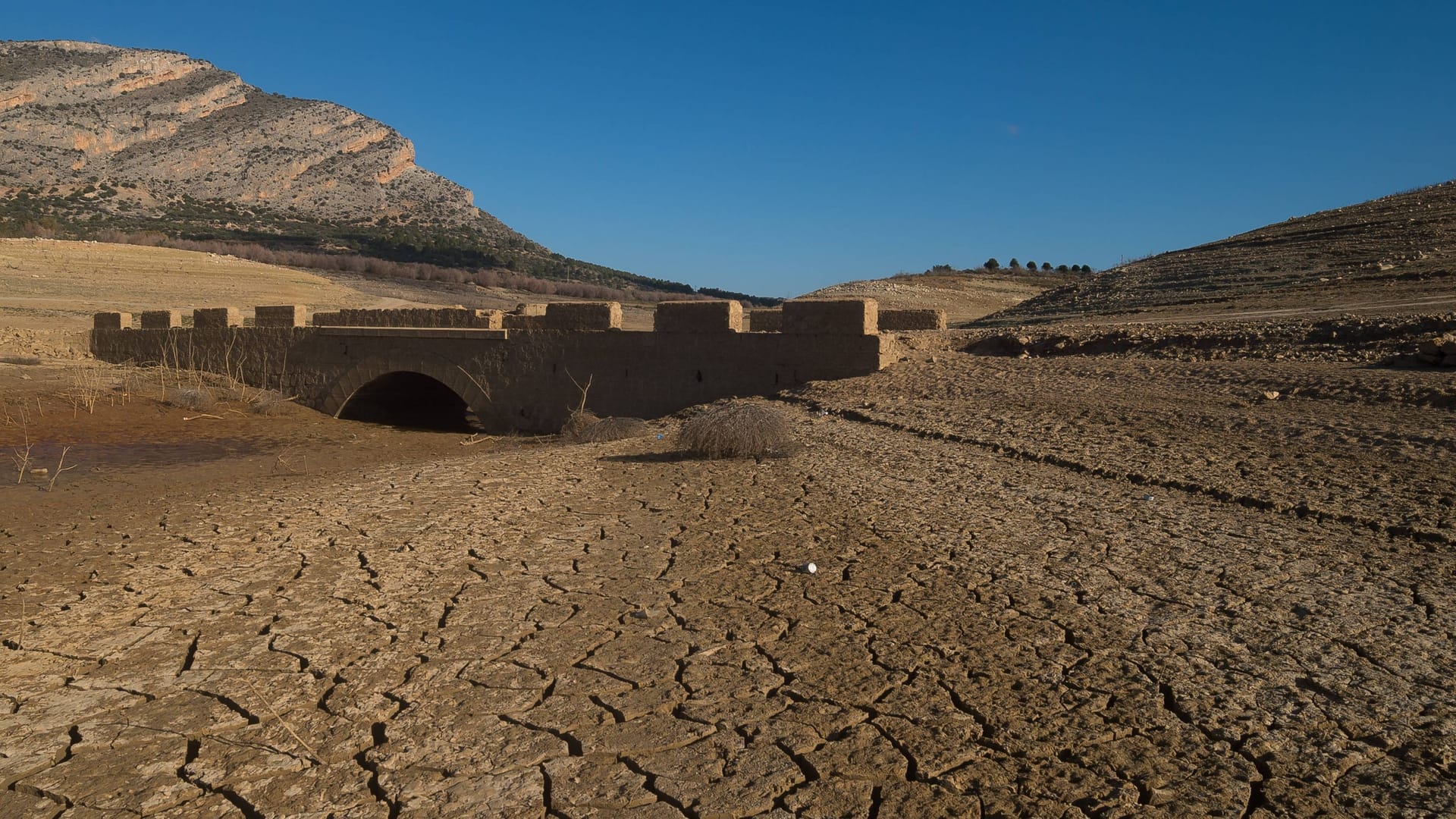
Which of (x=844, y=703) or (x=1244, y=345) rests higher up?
(x=1244, y=345)

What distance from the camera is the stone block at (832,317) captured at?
405 inches

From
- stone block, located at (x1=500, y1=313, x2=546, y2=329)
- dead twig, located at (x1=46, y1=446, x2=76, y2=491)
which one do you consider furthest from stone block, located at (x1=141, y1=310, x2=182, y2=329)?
dead twig, located at (x1=46, y1=446, x2=76, y2=491)

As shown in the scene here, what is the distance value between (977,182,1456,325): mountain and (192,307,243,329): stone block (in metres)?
14.6

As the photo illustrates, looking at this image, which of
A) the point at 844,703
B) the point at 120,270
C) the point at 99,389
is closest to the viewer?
the point at 844,703

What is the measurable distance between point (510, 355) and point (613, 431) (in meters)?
3.98

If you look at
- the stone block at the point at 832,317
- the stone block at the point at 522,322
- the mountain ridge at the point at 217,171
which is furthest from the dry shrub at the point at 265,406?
the mountain ridge at the point at 217,171

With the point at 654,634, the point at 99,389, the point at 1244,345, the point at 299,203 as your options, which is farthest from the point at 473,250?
the point at 654,634

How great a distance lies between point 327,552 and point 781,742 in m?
3.35

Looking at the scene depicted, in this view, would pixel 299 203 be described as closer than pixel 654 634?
No

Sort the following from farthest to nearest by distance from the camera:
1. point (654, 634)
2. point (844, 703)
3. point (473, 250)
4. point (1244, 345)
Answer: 1. point (473, 250)
2. point (1244, 345)
3. point (654, 634)
4. point (844, 703)

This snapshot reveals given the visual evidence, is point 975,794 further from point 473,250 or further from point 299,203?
point 299,203

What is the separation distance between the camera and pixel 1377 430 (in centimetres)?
623

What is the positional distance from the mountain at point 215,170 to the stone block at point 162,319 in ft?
76.4

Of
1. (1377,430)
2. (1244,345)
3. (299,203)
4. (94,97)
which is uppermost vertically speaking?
(94,97)
